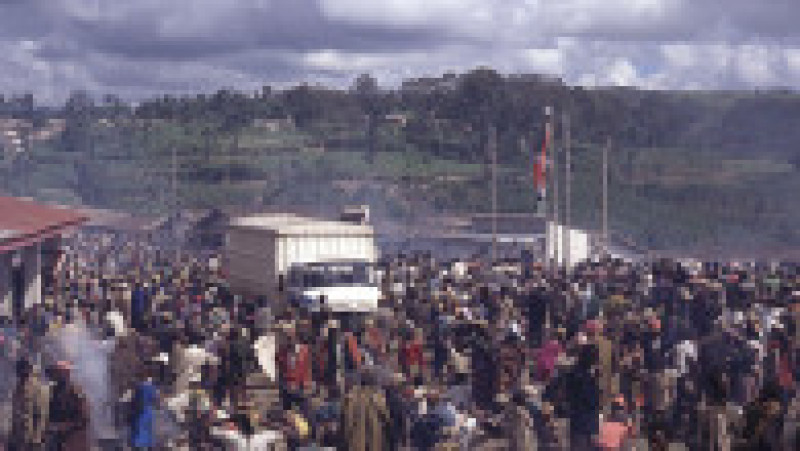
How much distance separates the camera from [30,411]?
11.6m

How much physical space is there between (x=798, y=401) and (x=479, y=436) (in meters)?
4.22

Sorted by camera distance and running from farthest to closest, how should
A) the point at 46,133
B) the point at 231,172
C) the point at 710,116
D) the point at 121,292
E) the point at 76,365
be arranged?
the point at 46,133, the point at 710,116, the point at 231,172, the point at 121,292, the point at 76,365

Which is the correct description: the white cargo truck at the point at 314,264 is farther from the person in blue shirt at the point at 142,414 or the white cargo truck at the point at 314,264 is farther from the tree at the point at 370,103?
the tree at the point at 370,103

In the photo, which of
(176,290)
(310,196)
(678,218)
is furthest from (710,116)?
(176,290)

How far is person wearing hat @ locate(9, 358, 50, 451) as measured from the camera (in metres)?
11.6

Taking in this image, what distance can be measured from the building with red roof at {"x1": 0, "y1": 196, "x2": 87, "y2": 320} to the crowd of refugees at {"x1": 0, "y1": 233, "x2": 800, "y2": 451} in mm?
644

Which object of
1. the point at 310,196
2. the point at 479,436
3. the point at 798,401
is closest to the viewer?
the point at 798,401

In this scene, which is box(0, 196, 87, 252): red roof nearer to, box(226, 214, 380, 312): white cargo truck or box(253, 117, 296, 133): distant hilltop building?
box(226, 214, 380, 312): white cargo truck

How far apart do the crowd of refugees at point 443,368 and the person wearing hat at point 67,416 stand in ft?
0.06

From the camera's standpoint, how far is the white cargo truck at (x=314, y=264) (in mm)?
24969

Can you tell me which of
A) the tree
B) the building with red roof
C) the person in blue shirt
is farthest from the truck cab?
the tree

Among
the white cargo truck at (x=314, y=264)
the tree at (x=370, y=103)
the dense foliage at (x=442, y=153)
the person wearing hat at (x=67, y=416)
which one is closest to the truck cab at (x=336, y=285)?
the white cargo truck at (x=314, y=264)

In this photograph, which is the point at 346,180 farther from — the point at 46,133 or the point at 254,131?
the point at 46,133

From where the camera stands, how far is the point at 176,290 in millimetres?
25578
